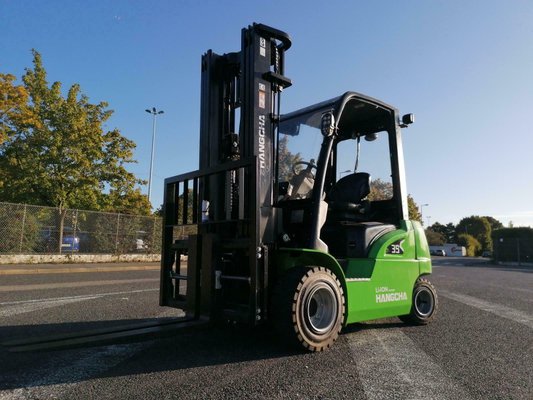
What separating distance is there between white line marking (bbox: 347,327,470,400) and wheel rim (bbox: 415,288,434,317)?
1.16 meters

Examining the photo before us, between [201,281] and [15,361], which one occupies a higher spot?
[201,281]

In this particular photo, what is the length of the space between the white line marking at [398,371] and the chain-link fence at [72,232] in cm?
1695

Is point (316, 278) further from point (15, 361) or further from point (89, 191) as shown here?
point (89, 191)

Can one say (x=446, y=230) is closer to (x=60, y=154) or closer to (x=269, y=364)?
(x=60, y=154)

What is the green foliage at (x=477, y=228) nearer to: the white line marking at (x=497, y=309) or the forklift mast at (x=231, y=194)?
the white line marking at (x=497, y=309)

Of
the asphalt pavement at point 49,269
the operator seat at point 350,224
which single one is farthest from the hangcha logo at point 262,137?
the asphalt pavement at point 49,269

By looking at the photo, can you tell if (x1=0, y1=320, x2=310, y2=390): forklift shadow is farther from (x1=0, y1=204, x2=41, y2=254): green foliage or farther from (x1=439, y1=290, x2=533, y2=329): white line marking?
(x1=0, y1=204, x2=41, y2=254): green foliage

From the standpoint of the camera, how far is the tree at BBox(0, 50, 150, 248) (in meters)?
22.4

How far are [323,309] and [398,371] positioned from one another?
39.2 inches

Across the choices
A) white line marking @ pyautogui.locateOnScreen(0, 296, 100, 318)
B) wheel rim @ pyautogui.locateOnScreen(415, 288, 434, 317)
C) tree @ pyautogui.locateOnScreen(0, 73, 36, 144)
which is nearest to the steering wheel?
wheel rim @ pyautogui.locateOnScreen(415, 288, 434, 317)

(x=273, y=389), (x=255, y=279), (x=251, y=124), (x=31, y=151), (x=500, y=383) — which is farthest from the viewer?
(x=31, y=151)

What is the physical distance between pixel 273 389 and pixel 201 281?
1630 mm

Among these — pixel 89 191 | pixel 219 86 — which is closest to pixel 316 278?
pixel 219 86

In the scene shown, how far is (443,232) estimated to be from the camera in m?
126
